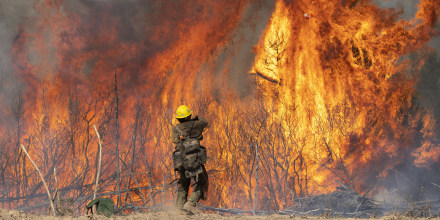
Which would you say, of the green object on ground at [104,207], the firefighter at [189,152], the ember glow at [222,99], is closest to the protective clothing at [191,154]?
the firefighter at [189,152]

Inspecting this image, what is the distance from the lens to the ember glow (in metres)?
16.5

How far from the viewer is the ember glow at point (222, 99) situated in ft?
54.3

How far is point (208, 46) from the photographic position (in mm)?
19016

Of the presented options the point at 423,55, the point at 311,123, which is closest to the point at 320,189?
the point at 311,123

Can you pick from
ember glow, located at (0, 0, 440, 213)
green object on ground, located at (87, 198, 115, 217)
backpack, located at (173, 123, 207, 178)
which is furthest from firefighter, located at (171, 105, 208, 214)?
ember glow, located at (0, 0, 440, 213)

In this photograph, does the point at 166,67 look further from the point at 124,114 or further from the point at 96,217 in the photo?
the point at 96,217

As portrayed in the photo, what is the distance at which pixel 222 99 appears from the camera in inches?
731

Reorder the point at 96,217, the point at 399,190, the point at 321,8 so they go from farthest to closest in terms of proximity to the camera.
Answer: the point at 321,8, the point at 399,190, the point at 96,217

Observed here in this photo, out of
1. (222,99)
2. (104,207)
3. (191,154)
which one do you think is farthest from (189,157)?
(222,99)

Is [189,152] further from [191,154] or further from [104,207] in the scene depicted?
[104,207]

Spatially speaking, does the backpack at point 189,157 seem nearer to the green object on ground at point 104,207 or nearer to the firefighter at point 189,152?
the firefighter at point 189,152

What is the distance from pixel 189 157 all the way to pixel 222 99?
407 inches

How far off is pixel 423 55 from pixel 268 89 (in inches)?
234

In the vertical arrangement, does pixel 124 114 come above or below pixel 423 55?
below
